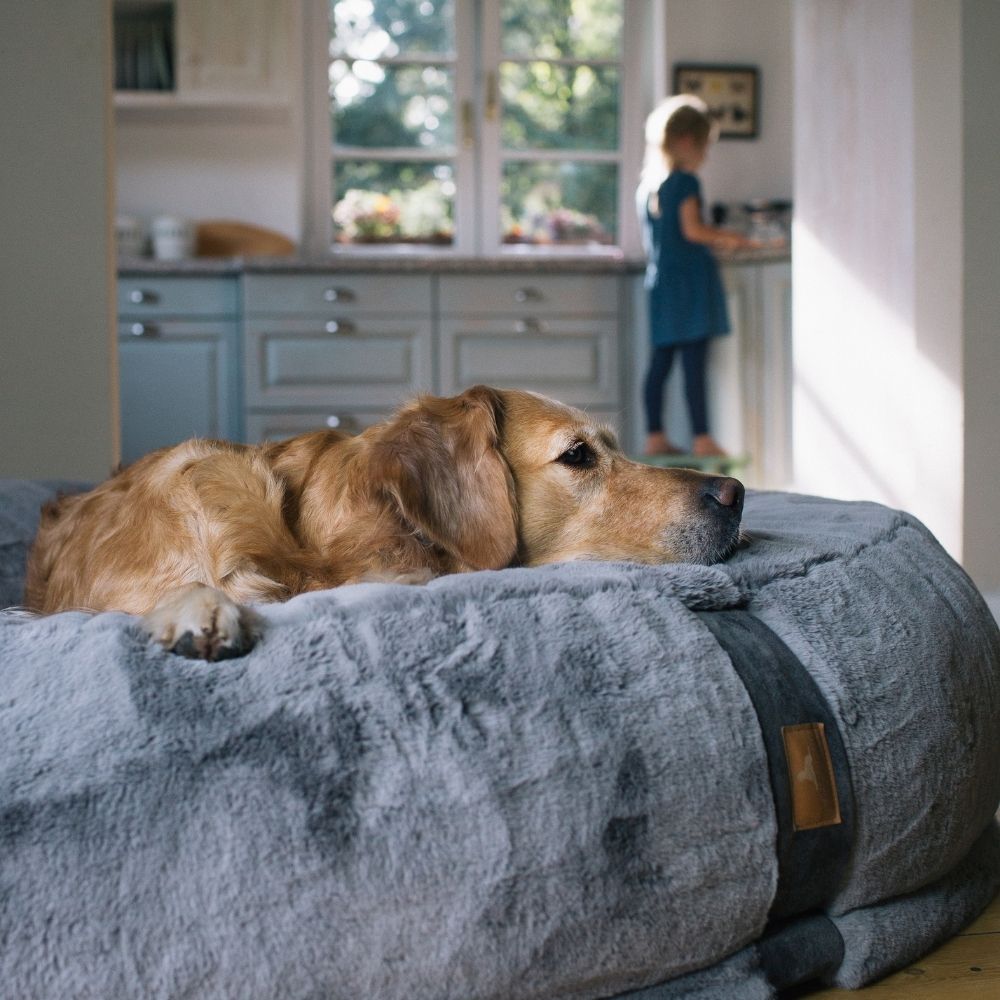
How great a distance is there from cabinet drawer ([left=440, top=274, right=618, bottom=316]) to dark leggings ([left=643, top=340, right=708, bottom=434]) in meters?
0.49

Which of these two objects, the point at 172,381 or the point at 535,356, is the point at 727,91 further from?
the point at 172,381

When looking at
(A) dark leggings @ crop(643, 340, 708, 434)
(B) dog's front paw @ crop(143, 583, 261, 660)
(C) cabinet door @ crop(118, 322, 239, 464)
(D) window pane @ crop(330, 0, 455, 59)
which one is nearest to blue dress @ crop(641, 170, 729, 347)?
(A) dark leggings @ crop(643, 340, 708, 434)

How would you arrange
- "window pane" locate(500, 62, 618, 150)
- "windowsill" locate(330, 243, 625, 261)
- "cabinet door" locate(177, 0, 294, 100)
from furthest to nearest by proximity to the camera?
1. "window pane" locate(500, 62, 618, 150)
2. "windowsill" locate(330, 243, 625, 261)
3. "cabinet door" locate(177, 0, 294, 100)

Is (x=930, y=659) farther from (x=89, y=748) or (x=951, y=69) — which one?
(x=951, y=69)

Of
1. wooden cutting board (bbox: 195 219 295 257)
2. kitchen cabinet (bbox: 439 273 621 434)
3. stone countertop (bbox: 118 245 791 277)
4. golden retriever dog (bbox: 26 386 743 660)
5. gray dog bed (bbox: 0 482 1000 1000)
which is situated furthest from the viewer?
wooden cutting board (bbox: 195 219 295 257)

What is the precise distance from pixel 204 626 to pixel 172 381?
5.04m

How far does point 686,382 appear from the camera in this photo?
598 cm

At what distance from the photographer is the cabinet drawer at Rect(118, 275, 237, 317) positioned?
230 inches

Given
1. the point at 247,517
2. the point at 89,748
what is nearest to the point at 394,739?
the point at 89,748

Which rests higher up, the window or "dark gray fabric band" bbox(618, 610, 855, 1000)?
the window

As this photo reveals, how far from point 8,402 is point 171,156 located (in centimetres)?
374

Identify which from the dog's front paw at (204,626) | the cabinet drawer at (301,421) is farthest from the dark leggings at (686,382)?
the dog's front paw at (204,626)

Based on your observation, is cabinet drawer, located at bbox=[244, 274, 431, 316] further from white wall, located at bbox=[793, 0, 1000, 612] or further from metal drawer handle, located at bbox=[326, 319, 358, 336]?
white wall, located at bbox=[793, 0, 1000, 612]

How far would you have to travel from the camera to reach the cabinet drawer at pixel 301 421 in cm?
604
